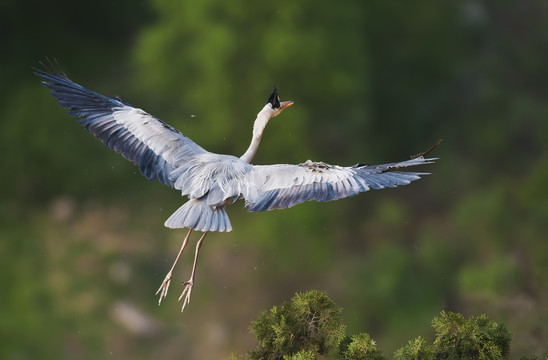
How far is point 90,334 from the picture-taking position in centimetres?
697

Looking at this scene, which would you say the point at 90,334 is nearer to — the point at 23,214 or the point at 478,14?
the point at 23,214

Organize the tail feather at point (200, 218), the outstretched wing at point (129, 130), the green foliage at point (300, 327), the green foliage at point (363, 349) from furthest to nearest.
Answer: the outstretched wing at point (129, 130) < the tail feather at point (200, 218) < the green foliage at point (300, 327) < the green foliage at point (363, 349)

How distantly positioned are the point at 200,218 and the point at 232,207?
421cm

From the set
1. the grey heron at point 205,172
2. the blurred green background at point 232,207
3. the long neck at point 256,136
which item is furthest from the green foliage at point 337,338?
the blurred green background at point 232,207

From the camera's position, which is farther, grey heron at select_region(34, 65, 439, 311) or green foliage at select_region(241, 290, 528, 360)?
grey heron at select_region(34, 65, 439, 311)

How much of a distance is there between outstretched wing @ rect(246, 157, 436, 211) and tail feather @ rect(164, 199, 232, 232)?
0.12 meters

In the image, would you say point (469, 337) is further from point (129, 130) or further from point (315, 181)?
point (129, 130)

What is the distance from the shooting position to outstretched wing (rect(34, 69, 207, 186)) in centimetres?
344

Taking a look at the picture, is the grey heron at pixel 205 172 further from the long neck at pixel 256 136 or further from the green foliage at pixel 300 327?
the green foliage at pixel 300 327

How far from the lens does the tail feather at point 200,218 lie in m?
3.02

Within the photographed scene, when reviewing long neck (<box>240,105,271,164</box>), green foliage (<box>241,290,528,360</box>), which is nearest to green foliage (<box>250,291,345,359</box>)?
green foliage (<box>241,290,528,360</box>)

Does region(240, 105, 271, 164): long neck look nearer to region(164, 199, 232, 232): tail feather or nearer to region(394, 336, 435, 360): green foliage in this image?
region(164, 199, 232, 232): tail feather

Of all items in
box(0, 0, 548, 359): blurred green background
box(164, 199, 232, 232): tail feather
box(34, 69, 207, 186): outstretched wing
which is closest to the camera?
box(164, 199, 232, 232): tail feather

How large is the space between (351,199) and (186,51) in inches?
82.6
